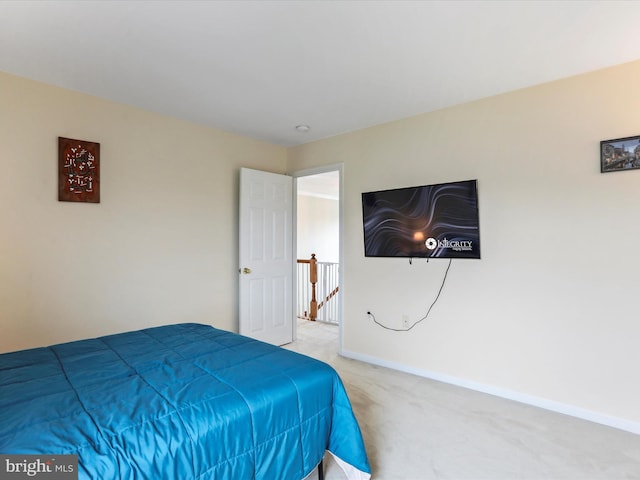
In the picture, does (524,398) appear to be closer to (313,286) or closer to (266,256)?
(266,256)

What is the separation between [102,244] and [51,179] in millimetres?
624

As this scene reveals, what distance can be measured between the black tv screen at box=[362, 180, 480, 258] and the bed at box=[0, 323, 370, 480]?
1.86 m

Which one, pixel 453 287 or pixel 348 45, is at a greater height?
pixel 348 45

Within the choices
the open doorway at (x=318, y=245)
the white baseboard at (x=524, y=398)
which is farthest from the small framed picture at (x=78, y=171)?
the white baseboard at (x=524, y=398)

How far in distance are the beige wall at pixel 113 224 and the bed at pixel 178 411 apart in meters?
0.95

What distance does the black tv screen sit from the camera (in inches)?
117

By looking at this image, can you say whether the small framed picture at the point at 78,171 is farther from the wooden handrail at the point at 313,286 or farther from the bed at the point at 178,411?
the wooden handrail at the point at 313,286

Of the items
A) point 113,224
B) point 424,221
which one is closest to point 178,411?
point 113,224

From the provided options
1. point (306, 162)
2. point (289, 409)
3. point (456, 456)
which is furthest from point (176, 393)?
point (306, 162)

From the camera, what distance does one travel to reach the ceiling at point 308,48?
184cm

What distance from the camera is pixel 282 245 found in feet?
14.2

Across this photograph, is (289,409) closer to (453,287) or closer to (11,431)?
(11,431)

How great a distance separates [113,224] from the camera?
2988 mm

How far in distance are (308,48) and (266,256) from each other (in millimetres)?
2474
